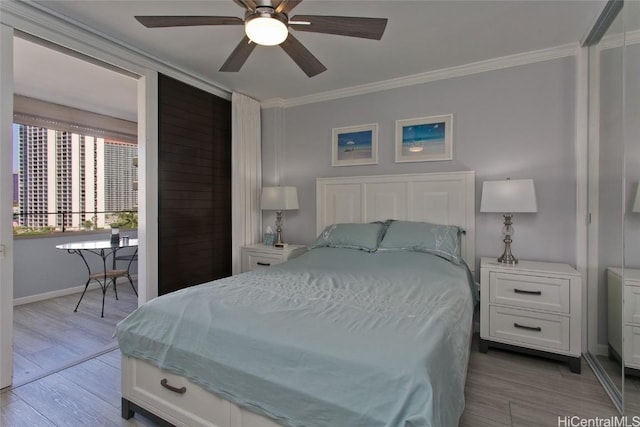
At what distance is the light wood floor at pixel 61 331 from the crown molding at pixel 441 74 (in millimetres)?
3067

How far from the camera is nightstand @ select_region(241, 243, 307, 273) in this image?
11.3 feet

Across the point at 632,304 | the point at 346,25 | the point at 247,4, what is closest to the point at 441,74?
the point at 346,25

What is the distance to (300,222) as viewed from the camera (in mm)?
3971

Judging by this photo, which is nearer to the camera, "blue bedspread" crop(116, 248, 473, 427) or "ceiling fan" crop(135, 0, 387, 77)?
"blue bedspread" crop(116, 248, 473, 427)

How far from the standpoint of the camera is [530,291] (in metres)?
2.39

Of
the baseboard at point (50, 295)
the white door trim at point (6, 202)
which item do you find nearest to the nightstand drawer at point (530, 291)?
the white door trim at point (6, 202)

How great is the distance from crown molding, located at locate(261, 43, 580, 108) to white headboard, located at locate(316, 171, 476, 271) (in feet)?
3.17

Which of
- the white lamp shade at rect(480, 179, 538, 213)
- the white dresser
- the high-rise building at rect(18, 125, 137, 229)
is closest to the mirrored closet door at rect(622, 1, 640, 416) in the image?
the white dresser

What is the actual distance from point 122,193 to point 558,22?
6058mm

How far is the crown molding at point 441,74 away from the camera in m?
2.70

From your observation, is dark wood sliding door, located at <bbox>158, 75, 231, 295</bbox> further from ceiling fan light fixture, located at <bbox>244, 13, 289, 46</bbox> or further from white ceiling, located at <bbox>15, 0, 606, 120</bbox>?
ceiling fan light fixture, located at <bbox>244, 13, 289, 46</bbox>

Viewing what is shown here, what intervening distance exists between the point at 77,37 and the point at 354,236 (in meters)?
2.73

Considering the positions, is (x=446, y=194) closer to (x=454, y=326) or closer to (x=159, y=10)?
(x=454, y=326)

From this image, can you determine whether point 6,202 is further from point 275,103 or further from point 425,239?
point 425,239
